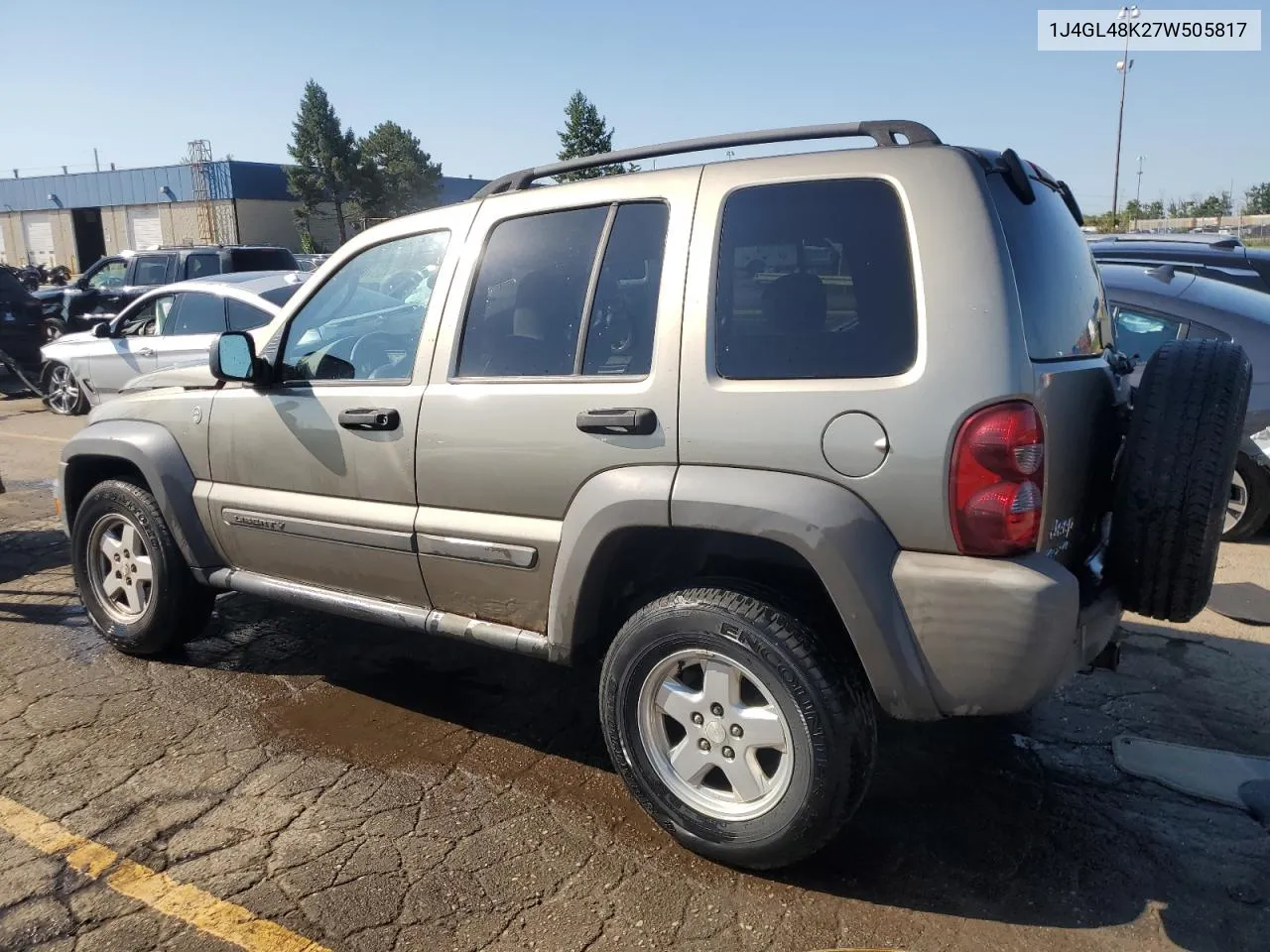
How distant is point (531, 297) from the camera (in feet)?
10.8

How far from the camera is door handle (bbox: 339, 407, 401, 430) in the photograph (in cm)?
343

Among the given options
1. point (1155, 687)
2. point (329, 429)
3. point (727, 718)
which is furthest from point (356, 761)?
point (1155, 687)

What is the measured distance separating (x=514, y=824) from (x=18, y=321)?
14.5 meters

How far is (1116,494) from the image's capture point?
Result: 9.20 ft

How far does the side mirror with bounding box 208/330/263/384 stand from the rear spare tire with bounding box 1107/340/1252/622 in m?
3.10

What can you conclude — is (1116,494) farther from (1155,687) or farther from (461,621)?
(461,621)

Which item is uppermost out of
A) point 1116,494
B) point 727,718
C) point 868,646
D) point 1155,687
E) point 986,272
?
point 986,272

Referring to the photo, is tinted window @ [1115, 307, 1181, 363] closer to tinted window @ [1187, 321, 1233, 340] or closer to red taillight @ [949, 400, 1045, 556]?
tinted window @ [1187, 321, 1233, 340]

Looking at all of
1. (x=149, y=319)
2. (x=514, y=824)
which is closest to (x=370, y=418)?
(x=514, y=824)

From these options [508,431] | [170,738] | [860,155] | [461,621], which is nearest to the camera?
[860,155]

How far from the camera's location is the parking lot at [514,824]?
265 centimetres

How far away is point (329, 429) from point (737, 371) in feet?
5.46

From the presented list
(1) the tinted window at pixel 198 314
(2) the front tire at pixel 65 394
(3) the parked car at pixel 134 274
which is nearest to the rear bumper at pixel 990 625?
(1) the tinted window at pixel 198 314

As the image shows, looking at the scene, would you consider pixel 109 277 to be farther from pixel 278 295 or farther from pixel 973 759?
pixel 973 759
